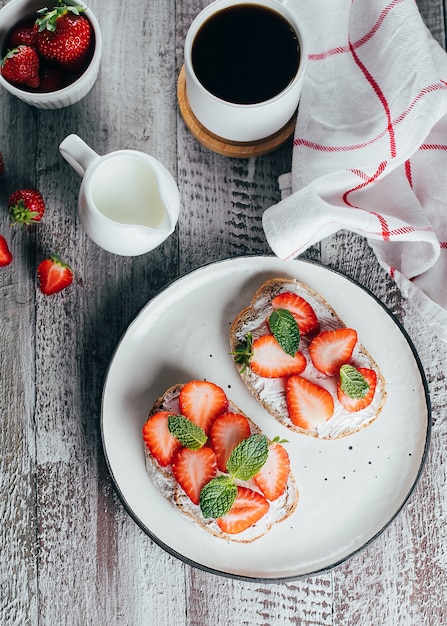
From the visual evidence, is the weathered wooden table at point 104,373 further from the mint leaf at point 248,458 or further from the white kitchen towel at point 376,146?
the mint leaf at point 248,458

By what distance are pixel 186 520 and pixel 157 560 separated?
0.11 m

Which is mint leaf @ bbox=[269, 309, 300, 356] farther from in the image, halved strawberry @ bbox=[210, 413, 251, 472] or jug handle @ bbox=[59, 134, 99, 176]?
jug handle @ bbox=[59, 134, 99, 176]

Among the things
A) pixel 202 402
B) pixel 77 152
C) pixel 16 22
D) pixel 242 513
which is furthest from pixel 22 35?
pixel 242 513

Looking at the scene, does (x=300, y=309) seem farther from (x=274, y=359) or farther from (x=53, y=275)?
(x=53, y=275)

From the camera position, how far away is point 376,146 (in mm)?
1106

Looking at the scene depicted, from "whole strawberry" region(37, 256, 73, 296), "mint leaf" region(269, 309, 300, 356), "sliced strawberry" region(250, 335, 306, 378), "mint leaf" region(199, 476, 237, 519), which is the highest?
"whole strawberry" region(37, 256, 73, 296)

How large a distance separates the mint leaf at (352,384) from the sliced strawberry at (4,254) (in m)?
0.64

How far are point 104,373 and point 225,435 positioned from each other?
0.25 m

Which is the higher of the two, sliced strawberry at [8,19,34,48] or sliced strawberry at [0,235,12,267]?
sliced strawberry at [8,19,34,48]

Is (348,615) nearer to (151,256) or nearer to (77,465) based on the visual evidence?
(77,465)

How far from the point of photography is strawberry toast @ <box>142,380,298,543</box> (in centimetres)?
111

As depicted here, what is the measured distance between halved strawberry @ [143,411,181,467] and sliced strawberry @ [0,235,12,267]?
391 mm

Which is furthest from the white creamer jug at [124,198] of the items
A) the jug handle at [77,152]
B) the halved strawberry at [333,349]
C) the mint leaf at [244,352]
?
the halved strawberry at [333,349]

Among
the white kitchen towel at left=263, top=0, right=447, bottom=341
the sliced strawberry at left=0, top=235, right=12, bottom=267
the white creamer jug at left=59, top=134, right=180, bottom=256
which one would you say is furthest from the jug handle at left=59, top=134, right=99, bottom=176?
the white kitchen towel at left=263, top=0, right=447, bottom=341
